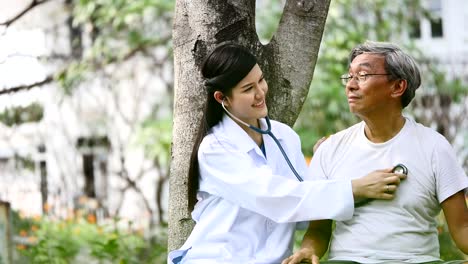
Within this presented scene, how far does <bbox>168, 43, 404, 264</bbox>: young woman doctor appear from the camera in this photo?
3.53 metres

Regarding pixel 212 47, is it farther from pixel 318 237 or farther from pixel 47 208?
pixel 47 208

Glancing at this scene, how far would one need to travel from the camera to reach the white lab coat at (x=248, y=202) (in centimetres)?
353

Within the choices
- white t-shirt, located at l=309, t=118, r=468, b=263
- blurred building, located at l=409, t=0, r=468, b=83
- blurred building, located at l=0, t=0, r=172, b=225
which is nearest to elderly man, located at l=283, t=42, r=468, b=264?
white t-shirt, located at l=309, t=118, r=468, b=263

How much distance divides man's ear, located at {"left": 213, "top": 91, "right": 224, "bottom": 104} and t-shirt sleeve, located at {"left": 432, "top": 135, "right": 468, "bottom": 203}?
0.77 metres

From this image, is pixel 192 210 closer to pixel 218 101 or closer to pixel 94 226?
pixel 218 101

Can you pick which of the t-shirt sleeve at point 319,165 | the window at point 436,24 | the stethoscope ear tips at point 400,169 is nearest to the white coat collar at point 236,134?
the t-shirt sleeve at point 319,165

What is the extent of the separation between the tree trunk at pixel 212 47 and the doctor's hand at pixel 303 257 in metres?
0.75

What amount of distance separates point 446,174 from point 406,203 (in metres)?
0.17

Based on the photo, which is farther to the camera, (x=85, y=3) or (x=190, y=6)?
(x=85, y=3)

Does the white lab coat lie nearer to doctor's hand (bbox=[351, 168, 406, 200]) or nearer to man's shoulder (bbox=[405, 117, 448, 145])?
doctor's hand (bbox=[351, 168, 406, 200])

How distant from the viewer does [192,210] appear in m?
3.89

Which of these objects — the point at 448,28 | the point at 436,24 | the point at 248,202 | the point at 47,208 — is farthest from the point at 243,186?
the point at 436,24

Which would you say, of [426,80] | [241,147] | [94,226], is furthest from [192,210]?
[426,80]

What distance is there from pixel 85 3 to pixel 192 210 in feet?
20.9
